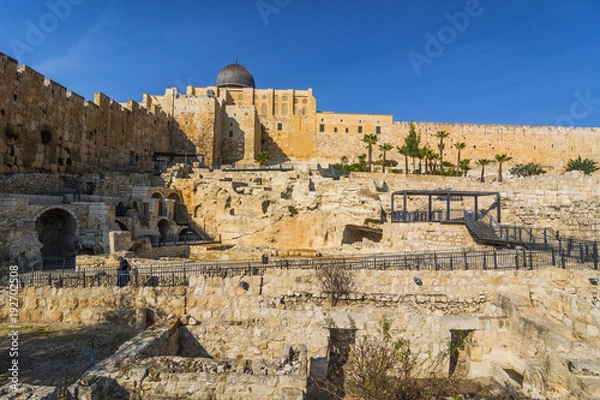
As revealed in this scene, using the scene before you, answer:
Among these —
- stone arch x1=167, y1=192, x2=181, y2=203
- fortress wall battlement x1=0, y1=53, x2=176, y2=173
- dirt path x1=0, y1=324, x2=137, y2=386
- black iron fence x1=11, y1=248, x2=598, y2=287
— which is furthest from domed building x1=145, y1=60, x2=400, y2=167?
dirt path x1=0, y1=324, x2=137, y2=386

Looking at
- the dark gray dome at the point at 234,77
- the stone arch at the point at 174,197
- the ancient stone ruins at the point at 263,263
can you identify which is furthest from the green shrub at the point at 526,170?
the stone arch at the point at 174,197

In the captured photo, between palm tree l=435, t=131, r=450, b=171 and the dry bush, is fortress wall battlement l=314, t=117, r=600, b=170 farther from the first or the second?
the dry bush

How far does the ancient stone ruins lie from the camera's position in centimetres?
682

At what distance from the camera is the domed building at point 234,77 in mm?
51156

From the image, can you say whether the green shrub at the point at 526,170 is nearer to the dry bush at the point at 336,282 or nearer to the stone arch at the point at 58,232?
the dry bush at the point at 336,282

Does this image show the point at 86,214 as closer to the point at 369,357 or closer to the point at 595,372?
the point at 369,357

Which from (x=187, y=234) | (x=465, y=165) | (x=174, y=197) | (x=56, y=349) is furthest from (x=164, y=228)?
(x=465, y=165)

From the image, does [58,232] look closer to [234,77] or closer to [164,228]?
[164,228]

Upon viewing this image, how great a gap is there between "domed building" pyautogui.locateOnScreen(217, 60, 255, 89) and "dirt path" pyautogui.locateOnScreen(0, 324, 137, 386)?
155ft

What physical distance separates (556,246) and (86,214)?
823 inches

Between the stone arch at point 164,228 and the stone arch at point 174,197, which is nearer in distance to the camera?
the stone arch at point 164,228

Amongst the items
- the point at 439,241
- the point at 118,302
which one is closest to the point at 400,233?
the point at 439,241

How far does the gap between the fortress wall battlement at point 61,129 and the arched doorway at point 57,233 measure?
5.92m

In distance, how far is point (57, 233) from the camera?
60.1 ft
